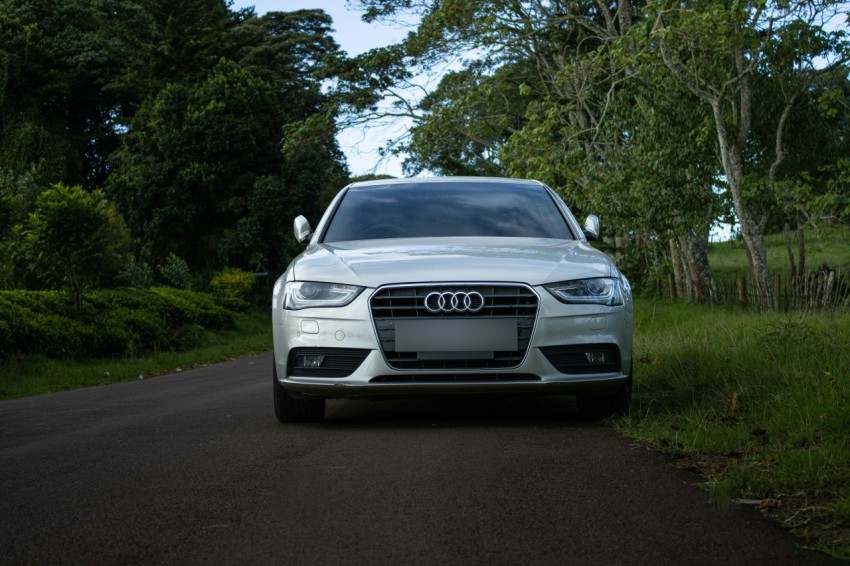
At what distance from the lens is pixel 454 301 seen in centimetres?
623

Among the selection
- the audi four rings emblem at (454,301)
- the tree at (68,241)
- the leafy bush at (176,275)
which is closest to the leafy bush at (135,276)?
the leafy bush at (176,275)

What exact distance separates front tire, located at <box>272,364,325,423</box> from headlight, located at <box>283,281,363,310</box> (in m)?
0.57

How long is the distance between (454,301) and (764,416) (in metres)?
1.93

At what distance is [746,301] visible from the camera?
18.3m

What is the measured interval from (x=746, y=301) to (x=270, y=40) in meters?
33.1

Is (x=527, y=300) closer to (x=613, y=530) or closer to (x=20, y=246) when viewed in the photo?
(x=613, y=530)

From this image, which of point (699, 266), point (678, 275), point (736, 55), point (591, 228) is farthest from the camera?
point (678, 275)

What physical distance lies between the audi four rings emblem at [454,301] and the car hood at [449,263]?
0.10m

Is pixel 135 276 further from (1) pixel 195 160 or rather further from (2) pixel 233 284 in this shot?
(1) pixel 195 160

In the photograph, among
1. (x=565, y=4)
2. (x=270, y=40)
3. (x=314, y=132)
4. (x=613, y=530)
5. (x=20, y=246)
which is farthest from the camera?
(x=270, y=40)

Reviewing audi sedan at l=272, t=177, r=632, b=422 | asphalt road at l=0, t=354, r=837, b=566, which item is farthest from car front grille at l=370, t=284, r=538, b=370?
asphalt road at l=0, t=354, r=837, b=566

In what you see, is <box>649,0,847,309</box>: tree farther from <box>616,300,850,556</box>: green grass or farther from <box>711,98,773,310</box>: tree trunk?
<box>616,300,850,556</box>: green grass

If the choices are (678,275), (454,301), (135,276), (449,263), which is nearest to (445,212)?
(449,263)

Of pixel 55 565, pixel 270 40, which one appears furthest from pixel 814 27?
pixel 270 40
